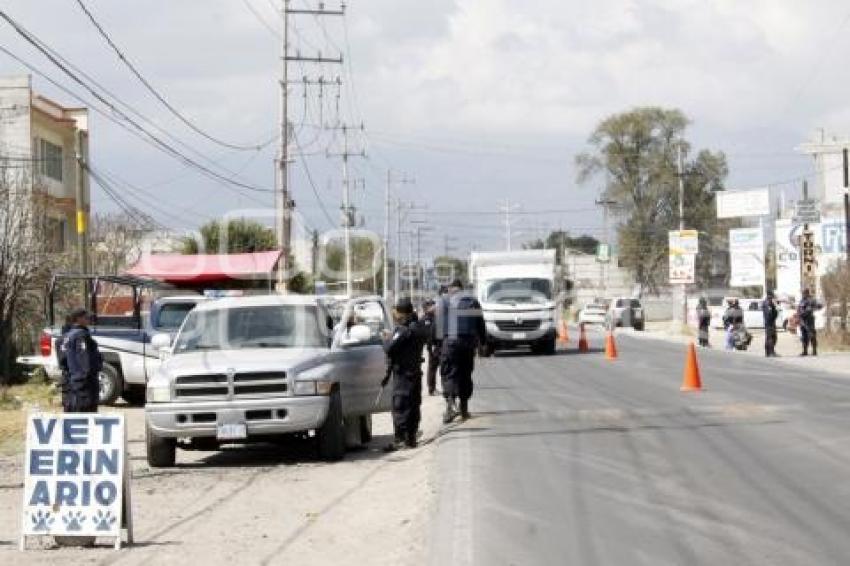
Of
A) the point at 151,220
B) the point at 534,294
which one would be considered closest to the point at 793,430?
the point at 534,294

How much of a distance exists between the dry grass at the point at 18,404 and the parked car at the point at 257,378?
3.87 meters

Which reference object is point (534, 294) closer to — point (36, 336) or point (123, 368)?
point (36, 336)

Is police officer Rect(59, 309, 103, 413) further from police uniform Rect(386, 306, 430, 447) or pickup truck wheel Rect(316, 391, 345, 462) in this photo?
police uniform Rect(386, 306, 430, 447)

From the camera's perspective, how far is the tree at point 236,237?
204 ft

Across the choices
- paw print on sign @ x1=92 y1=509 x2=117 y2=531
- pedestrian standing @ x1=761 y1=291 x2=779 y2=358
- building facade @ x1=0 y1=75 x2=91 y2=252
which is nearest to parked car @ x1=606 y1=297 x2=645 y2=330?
building facade @ x1=0 y1=75 x2=91 y2=252

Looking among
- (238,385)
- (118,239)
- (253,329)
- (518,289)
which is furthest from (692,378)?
(118,239)

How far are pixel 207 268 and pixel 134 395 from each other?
47.2 ft

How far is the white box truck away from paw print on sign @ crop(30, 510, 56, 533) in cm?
2898

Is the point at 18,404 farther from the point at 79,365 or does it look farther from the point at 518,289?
the point at 518,289

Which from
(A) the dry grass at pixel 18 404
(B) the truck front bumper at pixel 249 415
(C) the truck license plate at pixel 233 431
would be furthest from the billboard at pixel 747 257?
(C) the truck license plate at pixel 233 431

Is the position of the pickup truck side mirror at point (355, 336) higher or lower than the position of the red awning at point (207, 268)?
lower

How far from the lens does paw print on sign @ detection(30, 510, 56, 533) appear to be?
9953 millimetres

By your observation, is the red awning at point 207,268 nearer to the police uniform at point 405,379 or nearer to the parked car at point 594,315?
the police uniform at point 405,379

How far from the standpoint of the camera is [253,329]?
1612 cm
